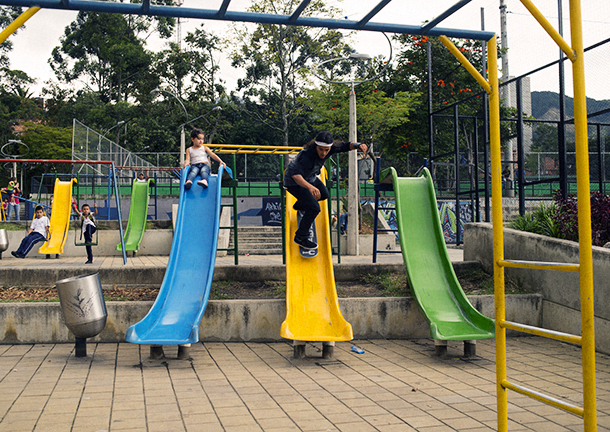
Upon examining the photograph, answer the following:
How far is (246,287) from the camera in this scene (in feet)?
25.2

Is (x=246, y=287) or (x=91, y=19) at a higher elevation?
(x=91, y=19)

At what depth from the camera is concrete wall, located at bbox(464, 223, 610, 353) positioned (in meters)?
5.70

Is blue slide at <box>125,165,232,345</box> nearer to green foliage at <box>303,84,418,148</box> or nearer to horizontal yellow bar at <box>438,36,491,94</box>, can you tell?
horizontal yellow bar at <box>438,36,491,94</box>

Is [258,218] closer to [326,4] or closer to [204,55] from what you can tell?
[326,4]

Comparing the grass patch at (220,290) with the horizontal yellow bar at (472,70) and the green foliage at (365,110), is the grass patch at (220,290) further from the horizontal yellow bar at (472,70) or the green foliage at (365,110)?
the green foliage at (365,110)

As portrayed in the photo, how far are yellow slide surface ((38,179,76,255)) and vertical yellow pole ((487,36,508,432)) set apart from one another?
1437 cm

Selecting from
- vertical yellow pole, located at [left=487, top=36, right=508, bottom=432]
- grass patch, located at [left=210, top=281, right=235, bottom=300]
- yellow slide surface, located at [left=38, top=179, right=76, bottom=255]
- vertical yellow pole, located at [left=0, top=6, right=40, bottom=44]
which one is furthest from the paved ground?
yellow slide surface, located at [left=38, top=179, right=76, bottom=255]

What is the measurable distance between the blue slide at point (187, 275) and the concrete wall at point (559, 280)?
4.28m

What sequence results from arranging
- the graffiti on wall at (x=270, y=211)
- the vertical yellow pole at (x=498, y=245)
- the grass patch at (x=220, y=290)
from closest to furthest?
the vertical yellow pole at (x=498, y=245)
the grass patch at (x=220, y=290)
the graffiti on wall at (x=270, y=211)

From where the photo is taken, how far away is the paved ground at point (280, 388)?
3719 mm

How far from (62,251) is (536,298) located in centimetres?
1352

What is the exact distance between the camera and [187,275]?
700 cm

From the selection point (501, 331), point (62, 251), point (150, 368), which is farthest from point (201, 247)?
point (62, 251)

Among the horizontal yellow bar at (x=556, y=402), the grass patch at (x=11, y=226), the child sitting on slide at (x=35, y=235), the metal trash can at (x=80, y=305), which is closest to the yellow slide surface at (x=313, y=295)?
the metal trash can at (x=80, y=305)
